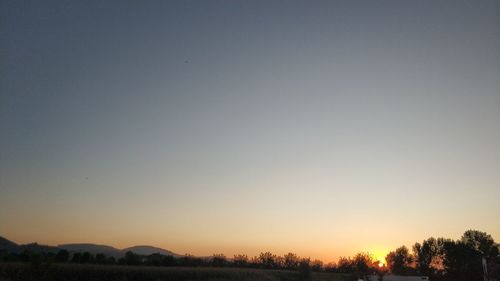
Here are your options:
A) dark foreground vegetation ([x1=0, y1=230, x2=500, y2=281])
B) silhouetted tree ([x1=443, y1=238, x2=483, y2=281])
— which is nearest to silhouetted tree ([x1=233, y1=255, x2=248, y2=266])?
dark foreground vegetation ([x1=0, y1=230, x2=500, y2=281])

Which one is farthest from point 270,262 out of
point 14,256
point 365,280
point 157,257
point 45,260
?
point 45,260

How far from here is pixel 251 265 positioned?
95000 millimetres

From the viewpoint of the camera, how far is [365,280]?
8731 cm

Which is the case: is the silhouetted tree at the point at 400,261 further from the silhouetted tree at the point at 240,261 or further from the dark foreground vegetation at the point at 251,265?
the silhouetted tree at the point at 240,261

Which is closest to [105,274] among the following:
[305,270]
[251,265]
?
[305,270]

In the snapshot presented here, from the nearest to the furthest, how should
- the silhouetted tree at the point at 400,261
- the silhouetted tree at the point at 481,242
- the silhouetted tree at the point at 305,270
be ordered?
the silhouetted tree at the point at 305,270 → the silhouetted tree at the point at 481,242 → the silhouetted tree at the point at 400,261

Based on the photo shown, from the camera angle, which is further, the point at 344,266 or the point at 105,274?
the point at 344,266

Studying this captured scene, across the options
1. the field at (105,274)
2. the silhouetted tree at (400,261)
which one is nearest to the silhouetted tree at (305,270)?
the field at (105,274)

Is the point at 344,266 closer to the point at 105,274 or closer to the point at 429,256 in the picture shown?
the point at 429,256

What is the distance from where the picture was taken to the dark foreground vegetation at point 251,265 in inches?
1629

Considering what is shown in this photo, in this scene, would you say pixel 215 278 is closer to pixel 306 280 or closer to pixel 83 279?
pixel 83 279

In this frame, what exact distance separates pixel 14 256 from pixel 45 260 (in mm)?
19857

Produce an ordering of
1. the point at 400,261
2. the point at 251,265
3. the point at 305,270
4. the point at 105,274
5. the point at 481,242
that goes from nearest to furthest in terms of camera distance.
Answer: the point at 105,274, the point at 305,270, the point at 251,265, the point at 481,242, the point at 400,261

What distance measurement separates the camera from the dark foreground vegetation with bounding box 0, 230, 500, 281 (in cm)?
4137
